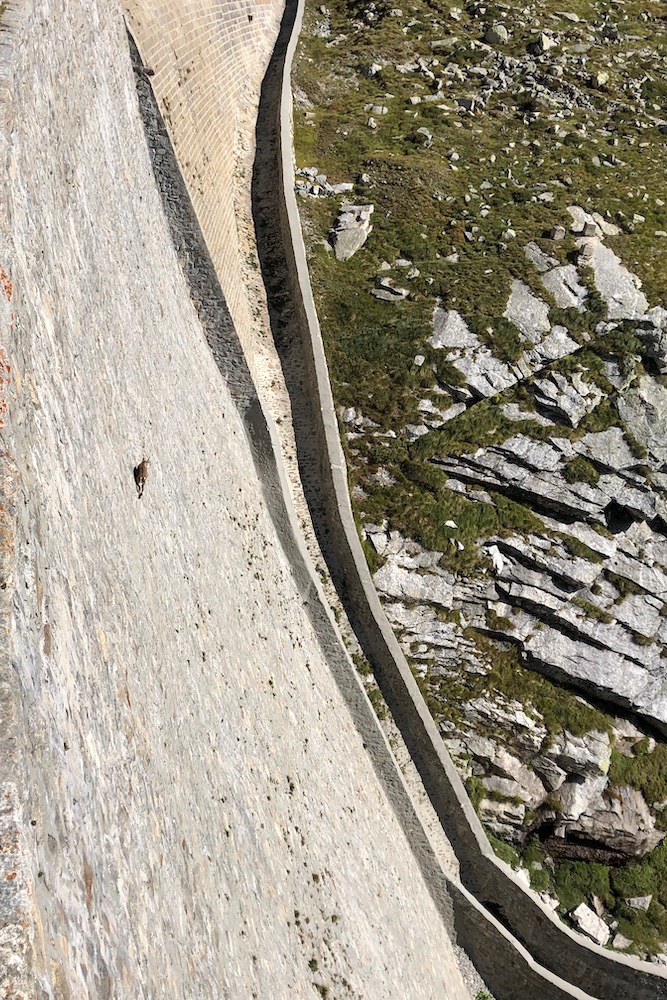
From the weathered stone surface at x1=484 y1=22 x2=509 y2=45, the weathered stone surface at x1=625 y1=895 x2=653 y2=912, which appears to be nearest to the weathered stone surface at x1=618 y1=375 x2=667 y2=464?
the weathered stone surface at x1=625 y1=895 x2=653 y2=912

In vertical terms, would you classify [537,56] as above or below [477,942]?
above

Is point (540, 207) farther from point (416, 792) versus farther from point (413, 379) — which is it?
point (416, 792)

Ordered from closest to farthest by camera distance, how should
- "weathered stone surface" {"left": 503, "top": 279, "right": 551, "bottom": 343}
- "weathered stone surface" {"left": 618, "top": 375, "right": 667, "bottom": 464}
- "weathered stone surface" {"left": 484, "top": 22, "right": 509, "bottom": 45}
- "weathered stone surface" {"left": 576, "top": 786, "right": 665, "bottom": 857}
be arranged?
"weathered stone surface" {"left": 576, "top": 786, "right": 665, "bottom": 857}
"weathered stone surface" {"left": 618, "top": 375, "right": 667, "bottom": 464}
"weathered stone surface" {"left": 503, "top": 279, "right": 551, "bottom": 343}
"weathered stone surface" {"left": 484, "top": 22, "right": 509, "bottom": 45}

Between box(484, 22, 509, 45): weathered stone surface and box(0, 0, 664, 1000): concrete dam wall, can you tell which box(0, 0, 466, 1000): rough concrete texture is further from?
box(484, 22, 509, 45): weathered stone surface

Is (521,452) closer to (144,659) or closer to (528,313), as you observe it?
(528,313)

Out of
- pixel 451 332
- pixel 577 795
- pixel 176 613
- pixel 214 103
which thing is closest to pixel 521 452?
pixel 451 332

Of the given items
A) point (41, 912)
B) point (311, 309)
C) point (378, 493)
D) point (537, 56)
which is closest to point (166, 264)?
point (311, 309)

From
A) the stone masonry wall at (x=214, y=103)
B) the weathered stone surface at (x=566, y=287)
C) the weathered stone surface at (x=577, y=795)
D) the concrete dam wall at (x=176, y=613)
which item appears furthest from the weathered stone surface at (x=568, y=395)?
the weathered stone surface at (x=577, y=795)
